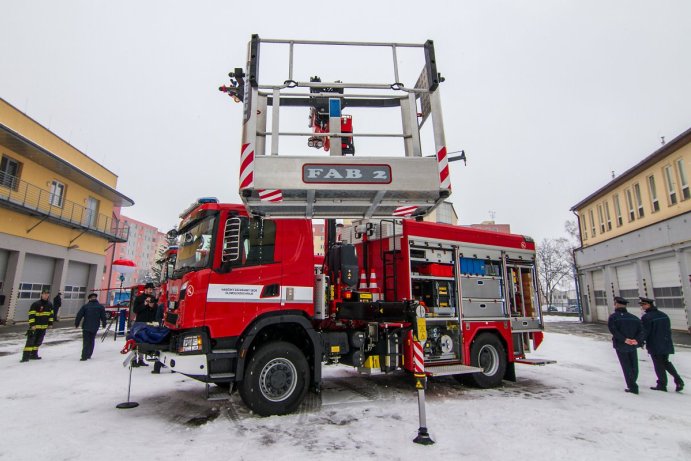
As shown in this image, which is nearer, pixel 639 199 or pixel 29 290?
pixel 29 290

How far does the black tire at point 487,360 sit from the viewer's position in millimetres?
7414

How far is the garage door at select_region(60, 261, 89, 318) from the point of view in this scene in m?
22.9

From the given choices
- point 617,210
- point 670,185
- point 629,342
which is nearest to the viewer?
point 629,342

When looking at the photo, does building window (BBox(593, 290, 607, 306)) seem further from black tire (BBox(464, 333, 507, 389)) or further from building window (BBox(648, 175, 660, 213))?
black tire (BBox(464, 333, 507, 389))

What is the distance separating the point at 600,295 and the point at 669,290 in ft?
26.2

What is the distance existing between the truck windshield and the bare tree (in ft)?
174

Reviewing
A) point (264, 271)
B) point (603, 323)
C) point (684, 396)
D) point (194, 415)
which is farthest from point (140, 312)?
point (603, 323)

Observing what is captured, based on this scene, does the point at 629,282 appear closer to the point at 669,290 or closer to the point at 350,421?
the point at 669,290

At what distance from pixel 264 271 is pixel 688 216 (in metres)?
18.7

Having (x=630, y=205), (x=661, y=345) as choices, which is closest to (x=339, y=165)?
(x=661, y=345)

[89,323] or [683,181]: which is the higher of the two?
[683,181]

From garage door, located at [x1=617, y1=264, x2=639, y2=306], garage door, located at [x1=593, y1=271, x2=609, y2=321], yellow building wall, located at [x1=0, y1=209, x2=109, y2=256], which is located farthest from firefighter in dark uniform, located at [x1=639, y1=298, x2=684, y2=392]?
yellow building wall, located at [x1=0, y1=209, x2=109, y2=256]

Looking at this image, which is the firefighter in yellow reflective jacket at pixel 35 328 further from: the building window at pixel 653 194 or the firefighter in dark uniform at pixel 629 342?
the building window at pixel 653 194

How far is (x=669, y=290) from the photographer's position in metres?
17.9
